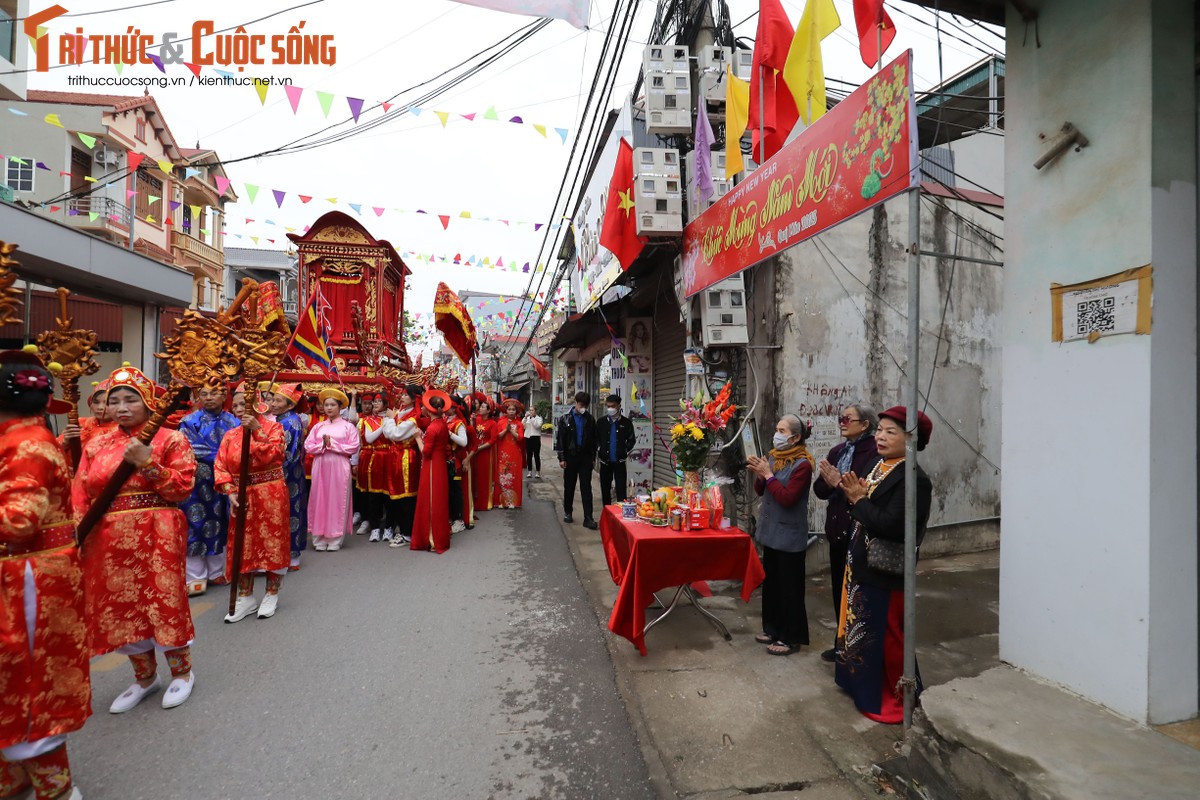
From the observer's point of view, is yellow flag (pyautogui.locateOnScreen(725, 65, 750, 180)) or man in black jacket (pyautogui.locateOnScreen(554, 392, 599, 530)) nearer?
yellow flag (pyautogui.locateOnScreen(725, 65, 750, 180))

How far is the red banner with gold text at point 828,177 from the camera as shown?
2.66m

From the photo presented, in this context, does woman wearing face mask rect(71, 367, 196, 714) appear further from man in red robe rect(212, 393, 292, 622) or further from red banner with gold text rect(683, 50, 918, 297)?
red banner with gold text rect(683, 50, 918, 297)

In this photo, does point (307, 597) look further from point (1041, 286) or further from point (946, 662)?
point (1041, 286)

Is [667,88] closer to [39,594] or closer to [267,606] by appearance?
[267,606]

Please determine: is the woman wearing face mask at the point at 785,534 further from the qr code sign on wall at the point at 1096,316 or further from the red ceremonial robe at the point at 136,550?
the red ceremonial robe at the point at 136,550

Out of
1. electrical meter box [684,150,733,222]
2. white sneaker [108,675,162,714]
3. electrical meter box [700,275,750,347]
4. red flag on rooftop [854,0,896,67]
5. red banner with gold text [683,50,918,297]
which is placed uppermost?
electrical meter box [684,150,733,222]

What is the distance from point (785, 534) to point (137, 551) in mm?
3862

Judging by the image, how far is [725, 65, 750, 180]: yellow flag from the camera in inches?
195

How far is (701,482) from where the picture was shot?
435 cm

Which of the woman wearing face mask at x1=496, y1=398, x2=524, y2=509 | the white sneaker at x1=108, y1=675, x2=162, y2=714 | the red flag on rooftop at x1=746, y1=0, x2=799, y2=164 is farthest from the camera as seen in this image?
the woman wearing face mask at x1=496, y1=398, x2=524, y2=509

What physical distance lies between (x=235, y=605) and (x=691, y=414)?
150 inches

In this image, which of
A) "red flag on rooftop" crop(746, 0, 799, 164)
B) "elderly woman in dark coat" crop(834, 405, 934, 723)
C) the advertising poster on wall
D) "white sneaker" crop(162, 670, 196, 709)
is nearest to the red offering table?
"elderly woman in dark coat" crop(834, 405, 934, 723)

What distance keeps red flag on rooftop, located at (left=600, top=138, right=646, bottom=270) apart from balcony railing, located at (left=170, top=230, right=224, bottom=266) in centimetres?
1972

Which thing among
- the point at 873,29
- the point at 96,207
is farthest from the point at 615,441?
the point at 96,207
